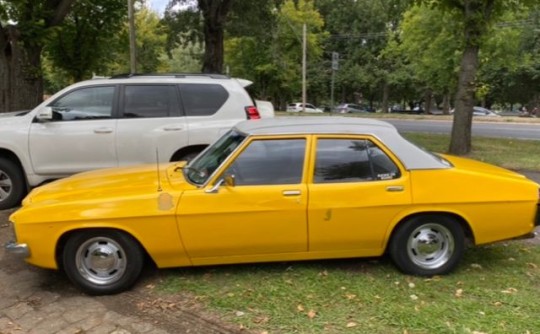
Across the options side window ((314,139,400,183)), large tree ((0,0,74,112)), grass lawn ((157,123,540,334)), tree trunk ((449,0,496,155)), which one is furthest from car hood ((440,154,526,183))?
large tree ((0,0,74,112))

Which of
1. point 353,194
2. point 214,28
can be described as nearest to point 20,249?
point 353,194

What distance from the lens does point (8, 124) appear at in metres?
6.82

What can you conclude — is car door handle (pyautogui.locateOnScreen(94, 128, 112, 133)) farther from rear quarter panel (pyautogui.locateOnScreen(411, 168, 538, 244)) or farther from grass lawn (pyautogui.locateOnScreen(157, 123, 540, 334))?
rear quarter panel (pyautogui.locateOnScreen(411, 168, 538, 244))

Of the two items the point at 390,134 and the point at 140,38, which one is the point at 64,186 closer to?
the point at 390,134

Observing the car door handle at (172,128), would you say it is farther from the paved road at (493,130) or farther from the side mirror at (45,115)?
the paved road at (493,130)

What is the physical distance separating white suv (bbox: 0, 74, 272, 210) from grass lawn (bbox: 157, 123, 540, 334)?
2638mm

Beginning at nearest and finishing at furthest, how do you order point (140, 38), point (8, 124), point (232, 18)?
point (8, 124), point (232, 18), point (140, 38)

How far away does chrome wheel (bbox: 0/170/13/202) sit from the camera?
22.5 feet

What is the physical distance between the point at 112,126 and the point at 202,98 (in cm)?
127

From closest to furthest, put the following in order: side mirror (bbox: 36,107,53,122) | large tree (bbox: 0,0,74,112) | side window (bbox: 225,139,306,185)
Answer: side window (bbox: 225,139,306,185) < side mirror (bbox: 36,107,53,122) < large tree (bbox: 0,0,74,112)

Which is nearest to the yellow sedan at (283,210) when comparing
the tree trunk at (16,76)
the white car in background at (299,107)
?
the tree trunk at (16,76)

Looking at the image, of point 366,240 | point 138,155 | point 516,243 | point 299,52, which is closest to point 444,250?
point 366,240

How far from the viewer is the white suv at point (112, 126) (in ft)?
22.5

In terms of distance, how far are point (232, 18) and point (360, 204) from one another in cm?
1780
